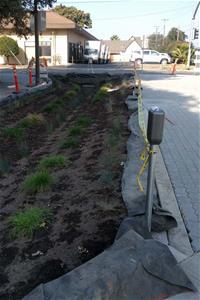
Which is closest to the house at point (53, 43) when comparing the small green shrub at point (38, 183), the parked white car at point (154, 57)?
the parked white car at point (154, 57)

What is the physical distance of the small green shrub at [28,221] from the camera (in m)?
4.37

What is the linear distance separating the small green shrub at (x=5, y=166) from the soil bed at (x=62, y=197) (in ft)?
0.05

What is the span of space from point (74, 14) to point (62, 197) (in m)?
73.4

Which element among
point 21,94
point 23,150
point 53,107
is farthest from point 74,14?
point 23,150

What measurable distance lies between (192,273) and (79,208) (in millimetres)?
1766

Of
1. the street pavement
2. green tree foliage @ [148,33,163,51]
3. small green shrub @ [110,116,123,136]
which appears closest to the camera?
the street pavement

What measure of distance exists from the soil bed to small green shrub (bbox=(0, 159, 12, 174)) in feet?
0.05

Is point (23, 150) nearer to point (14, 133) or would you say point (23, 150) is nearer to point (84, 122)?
point (14, 133)

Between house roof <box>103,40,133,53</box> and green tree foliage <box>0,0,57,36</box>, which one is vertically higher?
green tree foliage <box>0,0,57,36</box>

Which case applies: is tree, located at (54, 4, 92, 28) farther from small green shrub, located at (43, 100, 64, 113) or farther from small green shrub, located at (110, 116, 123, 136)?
small green shrub, located at (110, 116, 123, 136)

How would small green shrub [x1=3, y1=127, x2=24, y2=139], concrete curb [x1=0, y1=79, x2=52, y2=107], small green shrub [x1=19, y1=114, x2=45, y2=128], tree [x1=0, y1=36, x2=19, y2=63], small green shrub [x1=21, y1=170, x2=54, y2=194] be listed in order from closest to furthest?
small green shrub [x1=21, y1=170, x2=54, y2=194]
small green shrub [x1=3, y1=127, x2=24, y2=139]
small green shrub [x1=19, y1=114, x2=45, y2=128]
concrete curb [x1=0, y1=79, x2=52, y2=107]
tree [x1=0, y1=36, x2=19, y2=63]

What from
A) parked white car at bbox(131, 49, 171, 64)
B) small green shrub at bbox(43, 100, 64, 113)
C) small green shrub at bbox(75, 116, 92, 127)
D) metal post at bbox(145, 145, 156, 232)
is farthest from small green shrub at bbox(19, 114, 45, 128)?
parked white car at bbox(131, 49, 171, 64)

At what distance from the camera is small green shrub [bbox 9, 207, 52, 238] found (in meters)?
4.37

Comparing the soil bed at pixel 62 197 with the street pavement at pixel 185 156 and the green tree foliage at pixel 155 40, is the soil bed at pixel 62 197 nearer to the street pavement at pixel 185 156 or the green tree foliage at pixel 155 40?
the street pavement at pixel 185 156
